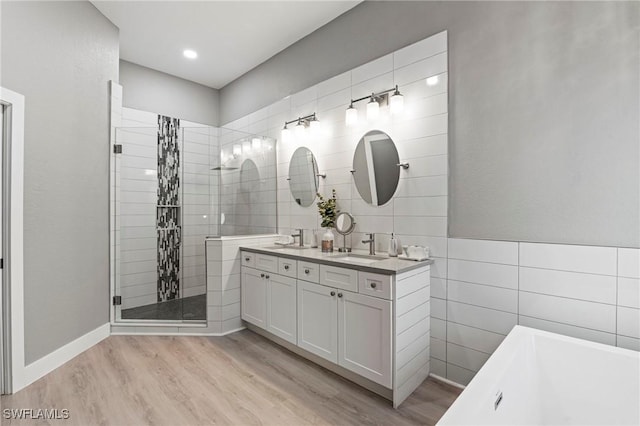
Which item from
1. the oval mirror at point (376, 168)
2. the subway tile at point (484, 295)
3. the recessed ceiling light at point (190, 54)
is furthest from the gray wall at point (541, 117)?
the recessed ceiling light at point (190, 54)

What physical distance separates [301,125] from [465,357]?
2562mm

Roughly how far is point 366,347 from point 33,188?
2680 millimetres

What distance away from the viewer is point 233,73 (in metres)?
4.28

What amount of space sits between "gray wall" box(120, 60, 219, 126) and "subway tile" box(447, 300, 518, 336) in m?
4.20

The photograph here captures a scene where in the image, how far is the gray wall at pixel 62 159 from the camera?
7.43ft

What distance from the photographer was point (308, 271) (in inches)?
97.0

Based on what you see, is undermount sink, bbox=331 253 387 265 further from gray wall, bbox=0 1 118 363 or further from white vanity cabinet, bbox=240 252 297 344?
gray wall, bbox=0 1 118 363

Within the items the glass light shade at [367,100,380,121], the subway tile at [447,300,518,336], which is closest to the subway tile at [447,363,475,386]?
the subway tile at [447,300,518,336]

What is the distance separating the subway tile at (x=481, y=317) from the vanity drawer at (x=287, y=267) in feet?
3.98

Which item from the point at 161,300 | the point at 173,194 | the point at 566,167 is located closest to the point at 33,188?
the point at 173,194

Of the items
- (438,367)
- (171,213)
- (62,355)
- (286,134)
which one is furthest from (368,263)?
(62,355)

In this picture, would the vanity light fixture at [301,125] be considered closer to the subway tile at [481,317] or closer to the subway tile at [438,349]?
the subway tile at [481,317]

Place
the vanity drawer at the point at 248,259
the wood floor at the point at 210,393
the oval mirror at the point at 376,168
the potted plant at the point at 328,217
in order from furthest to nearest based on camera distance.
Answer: the vanity drawer at the point at 248,259 → the potted plant at the point at 328,217 → the oval mirror at the point at 376,168 → the wood floor at the point at 210,393

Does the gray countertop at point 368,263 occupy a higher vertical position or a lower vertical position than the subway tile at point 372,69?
lower
